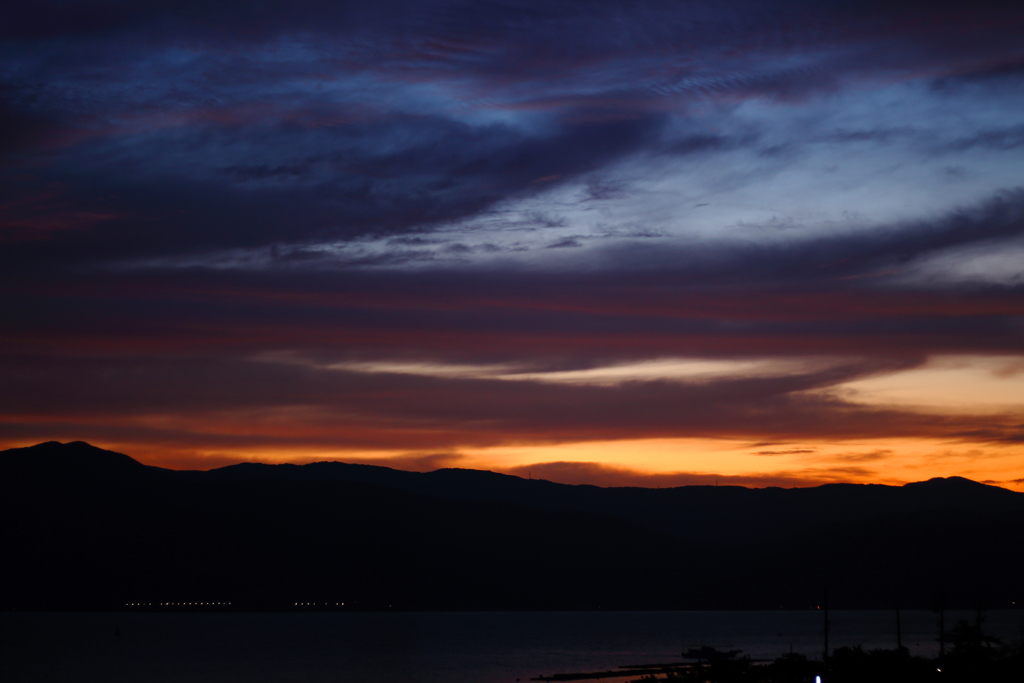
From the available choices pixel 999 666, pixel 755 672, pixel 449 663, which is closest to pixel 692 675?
pixel 755 672

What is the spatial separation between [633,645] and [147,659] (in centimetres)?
8946

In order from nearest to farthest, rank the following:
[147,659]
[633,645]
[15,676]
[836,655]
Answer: [836,655], [15,676], [147,659], [633,645]

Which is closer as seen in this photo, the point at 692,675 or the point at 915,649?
the point at 692,675

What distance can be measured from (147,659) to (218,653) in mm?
15600

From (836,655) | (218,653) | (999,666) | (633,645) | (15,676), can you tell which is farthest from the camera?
(633,645)

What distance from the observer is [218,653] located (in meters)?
170

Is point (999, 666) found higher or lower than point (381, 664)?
higher

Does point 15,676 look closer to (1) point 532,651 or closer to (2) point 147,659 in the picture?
(2) point 147,659

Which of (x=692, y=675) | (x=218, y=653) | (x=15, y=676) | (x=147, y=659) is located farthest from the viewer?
(x=218, y=653)

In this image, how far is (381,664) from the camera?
144875mm

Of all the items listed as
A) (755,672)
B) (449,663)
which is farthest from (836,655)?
(449,663)

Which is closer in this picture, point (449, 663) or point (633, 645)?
point (449, 663)

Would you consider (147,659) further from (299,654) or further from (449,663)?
(449,663)

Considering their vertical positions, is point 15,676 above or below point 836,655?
below
